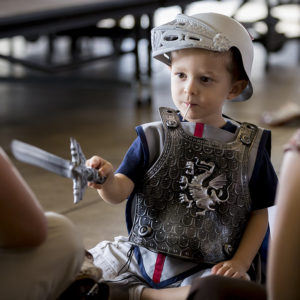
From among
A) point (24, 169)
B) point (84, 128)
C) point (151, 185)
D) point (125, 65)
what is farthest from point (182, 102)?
point (125, 65)

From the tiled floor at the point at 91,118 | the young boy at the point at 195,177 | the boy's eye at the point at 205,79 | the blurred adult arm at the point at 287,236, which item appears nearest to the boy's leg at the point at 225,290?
the blurred adult arm at the point at 287,236

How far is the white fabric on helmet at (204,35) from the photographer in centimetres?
173

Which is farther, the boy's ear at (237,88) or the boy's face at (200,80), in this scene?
the boy's ear at (237,88)

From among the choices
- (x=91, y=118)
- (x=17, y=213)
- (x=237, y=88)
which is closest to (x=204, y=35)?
(x=237, y=88)

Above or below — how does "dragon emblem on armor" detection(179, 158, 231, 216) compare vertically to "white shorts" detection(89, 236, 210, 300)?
above

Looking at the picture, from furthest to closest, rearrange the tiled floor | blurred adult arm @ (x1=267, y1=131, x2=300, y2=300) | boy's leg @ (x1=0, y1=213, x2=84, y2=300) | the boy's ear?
the tiled floor < the boy's ear < boy's leg @ (x1=0, y1=213, x2=84, y2=300) < blurred adult arm @ (x1=267, y1=131, x2=300, y2=300)

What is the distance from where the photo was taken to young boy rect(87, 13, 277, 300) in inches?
68.8

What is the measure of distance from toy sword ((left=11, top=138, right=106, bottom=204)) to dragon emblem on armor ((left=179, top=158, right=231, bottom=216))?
0.27 metres

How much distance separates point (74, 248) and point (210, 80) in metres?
0.63

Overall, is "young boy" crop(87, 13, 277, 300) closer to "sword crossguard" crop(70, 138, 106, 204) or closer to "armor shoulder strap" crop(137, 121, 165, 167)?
"armor shoulder strap" crop(137, 121, 165, 167)

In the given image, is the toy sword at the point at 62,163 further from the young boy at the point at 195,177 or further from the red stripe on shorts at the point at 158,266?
the red stripe on shorts at the point at 158,266

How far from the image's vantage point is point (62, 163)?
135 centimetres

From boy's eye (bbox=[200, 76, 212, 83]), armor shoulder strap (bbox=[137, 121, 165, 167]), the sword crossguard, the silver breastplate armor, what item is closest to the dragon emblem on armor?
the silver breastplate armor

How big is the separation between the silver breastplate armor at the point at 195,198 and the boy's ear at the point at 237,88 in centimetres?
15
